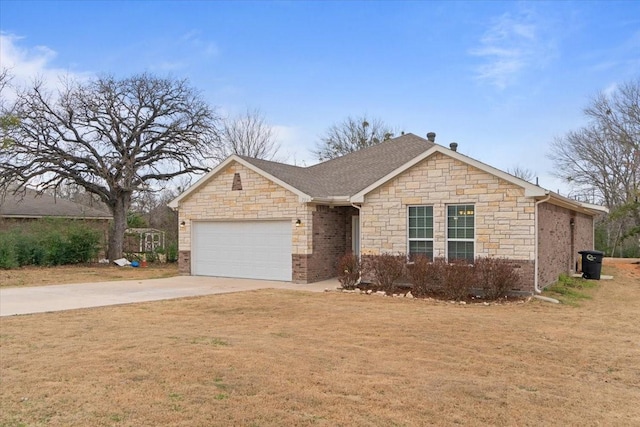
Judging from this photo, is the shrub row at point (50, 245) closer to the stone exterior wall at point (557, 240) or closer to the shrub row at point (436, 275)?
the shrub row at point (436, 275)

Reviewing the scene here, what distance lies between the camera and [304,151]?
41031 mm

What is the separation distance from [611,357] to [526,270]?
19.1ft

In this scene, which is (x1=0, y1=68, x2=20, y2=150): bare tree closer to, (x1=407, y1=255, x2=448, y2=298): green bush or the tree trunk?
the tree trunk

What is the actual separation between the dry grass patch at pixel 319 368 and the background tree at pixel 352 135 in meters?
29.0

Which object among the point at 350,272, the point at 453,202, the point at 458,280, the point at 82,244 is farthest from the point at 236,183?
the point at 82,244

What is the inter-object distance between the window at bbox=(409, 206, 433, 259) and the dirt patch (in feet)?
31.1

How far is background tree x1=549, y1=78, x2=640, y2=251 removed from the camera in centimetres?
3103

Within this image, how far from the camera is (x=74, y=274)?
64.0 ft

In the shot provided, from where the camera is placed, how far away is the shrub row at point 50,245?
832 inches

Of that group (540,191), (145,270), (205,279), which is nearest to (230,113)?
(145,270)

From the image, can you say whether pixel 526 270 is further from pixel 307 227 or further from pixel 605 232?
pixel 605 232

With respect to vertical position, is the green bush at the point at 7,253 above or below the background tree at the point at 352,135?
below

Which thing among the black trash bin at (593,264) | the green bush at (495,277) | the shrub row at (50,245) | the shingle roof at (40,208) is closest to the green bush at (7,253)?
the shrub row at (50,245)

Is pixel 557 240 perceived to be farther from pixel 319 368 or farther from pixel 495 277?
pixel 319 368
